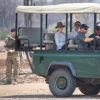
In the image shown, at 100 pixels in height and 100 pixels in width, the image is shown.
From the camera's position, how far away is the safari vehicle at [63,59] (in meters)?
19.5

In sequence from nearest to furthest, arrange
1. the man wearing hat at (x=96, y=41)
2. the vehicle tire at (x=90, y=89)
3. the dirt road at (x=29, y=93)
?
the man wearing hat at (x=96, y=41)
the dirt road at (x=29, y=93)
the vehicle tire at (x=90, y=89)

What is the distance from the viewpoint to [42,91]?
22.6 m

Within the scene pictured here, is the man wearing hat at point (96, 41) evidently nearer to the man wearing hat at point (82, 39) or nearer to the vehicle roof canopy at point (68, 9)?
the man wearing hat at point (82, 39)

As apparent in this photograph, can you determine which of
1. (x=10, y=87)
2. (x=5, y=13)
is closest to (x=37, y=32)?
(x=10, y=87)

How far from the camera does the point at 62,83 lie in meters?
20.2

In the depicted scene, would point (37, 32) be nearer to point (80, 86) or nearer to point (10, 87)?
point (80, 86)

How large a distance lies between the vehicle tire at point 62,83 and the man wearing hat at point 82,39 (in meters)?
0.81

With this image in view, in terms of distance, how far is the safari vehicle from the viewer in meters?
19.5

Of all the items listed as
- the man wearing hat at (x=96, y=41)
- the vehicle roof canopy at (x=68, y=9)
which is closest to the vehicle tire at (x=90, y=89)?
the man wearing hat at (x=96, y=41)

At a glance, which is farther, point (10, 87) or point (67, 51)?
point (10, 87)

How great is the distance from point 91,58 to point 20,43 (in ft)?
7.61

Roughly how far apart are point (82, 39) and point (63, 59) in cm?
71

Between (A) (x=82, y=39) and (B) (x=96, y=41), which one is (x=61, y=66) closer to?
(A) (x=82, y=39)

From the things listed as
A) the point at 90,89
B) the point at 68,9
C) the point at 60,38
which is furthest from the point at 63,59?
the point at 90,89
